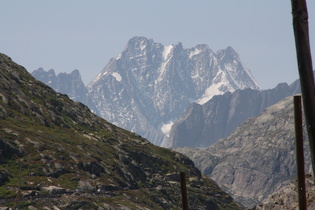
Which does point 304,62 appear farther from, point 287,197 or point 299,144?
point 287,197

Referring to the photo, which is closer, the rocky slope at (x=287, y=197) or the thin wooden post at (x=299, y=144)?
the thin wooden post at (x=299, y=144)

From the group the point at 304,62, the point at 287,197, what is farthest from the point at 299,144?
the point at 287,197

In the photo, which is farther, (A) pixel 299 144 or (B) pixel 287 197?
(B) pixel 287 197

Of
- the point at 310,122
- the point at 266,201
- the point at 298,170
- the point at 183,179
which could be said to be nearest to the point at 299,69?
the point at 310,122

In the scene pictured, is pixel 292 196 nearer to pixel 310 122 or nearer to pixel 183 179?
pixel 183 179

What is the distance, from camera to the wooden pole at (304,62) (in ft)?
46.2

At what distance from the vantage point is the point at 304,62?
1425cm

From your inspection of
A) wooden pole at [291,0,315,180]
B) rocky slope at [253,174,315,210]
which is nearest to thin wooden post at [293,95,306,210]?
wooden pole at [291,0,315,180]

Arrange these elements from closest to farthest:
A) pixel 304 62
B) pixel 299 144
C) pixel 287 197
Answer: pixel 304 62 → pixel 299 144 → pixel 287 197

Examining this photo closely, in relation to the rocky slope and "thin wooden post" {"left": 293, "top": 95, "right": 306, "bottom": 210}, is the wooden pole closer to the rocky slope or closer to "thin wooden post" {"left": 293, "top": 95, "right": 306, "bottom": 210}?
"thin wooden post" {"left": 293, "top": 95, "right": 306, "bottom": 210}

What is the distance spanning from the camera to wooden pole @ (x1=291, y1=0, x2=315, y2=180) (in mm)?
14078

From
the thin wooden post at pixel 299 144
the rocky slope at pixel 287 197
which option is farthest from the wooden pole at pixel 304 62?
the rocky slope at pixel 287 197

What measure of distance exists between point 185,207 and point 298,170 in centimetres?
461

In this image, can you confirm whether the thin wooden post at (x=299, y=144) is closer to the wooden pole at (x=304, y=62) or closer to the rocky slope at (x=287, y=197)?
the wooden pole at (x=304, y=62)
